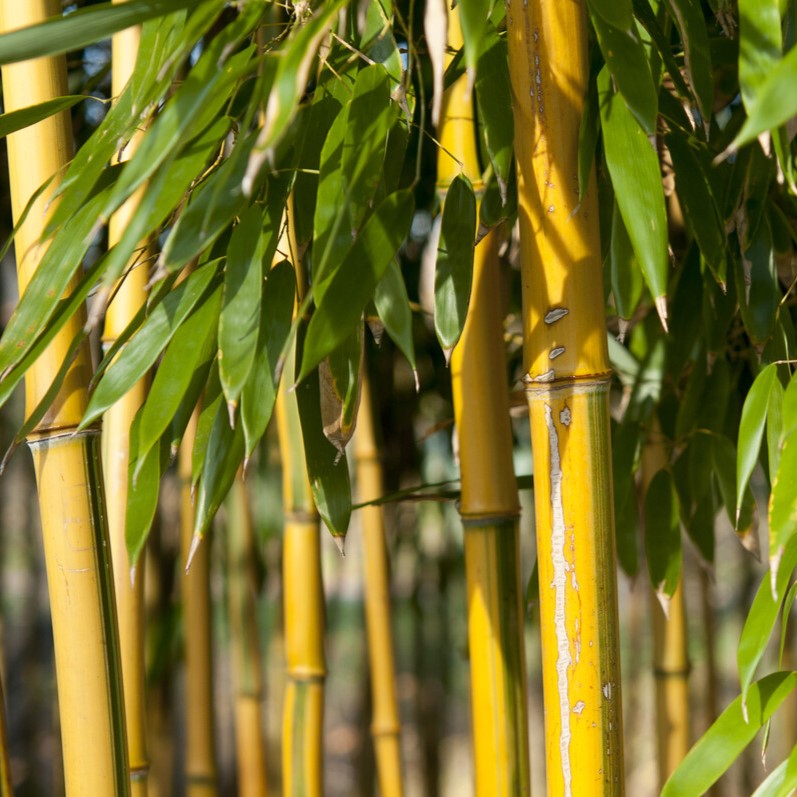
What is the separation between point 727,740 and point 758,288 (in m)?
0.29

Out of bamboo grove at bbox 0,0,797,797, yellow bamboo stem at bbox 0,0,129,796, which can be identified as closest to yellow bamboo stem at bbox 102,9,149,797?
bamboo grove at bbox 0,0,797,797

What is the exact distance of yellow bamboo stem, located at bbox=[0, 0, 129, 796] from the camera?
56 cm

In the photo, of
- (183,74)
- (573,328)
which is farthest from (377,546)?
(573,328)

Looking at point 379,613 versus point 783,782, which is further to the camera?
point 379,613

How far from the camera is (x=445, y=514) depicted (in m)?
1.63

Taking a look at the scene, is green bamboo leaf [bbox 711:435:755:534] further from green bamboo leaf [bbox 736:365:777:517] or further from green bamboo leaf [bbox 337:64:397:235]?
green bamboo leaf [bbox 337:64:397:235]

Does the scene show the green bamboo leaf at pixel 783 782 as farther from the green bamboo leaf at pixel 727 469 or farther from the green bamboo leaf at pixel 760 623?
the green bamboo leaf at pixel 727 469

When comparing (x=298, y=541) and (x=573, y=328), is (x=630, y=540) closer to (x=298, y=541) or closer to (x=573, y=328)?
(x=298, y=541)

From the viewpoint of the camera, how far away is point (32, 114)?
1.71 ft

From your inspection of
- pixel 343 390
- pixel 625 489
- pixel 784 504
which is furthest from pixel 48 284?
pixel 625 489

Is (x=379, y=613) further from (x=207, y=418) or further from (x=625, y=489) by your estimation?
(x=207, y=418)

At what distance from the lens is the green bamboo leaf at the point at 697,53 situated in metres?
0.51

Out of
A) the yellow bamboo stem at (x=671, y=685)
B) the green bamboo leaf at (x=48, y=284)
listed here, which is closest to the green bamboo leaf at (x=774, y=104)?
the green bamboo leaf at (x=48, y=284)

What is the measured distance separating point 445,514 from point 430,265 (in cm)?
66
